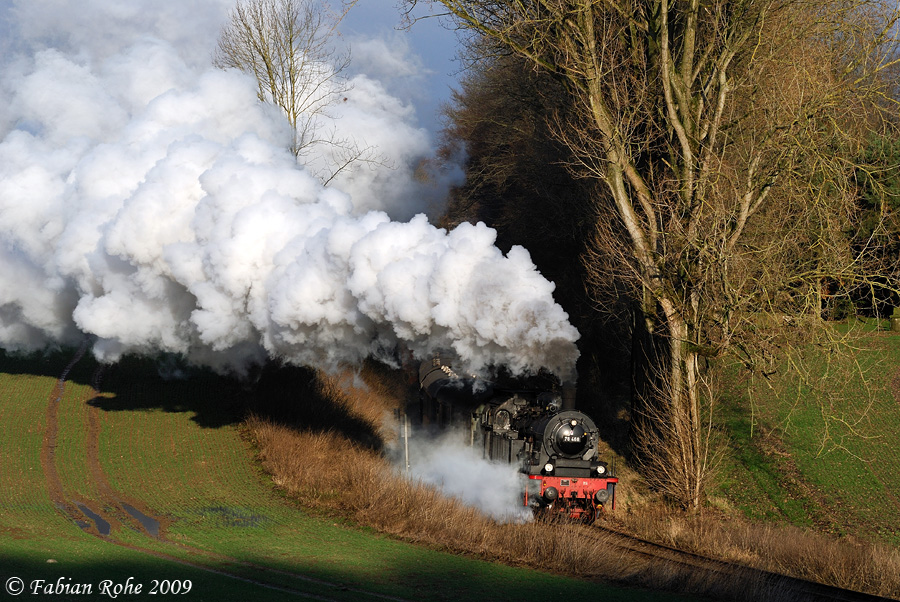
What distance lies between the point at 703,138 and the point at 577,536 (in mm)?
10691

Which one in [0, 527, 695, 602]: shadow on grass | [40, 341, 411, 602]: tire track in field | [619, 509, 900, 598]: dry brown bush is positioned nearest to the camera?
[0, 527, 695, 602]: shadow on grass

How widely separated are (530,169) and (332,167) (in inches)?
306

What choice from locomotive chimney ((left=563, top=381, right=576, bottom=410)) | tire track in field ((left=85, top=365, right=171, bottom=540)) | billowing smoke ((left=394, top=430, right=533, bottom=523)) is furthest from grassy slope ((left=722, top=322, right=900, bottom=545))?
tire track in field ((left=85, top=365, right=171, bottom=540))

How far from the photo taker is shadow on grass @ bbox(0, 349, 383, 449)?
84.5 ft

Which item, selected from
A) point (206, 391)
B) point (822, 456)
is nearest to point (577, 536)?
point (822, 456)

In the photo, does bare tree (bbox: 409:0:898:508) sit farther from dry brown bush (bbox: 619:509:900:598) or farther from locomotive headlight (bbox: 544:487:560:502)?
locomotive headlight (bbox: 544:487:560:502)

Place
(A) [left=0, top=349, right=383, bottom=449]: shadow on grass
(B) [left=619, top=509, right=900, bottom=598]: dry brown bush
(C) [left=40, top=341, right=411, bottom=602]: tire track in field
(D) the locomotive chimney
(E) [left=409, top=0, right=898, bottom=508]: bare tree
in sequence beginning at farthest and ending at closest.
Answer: (A) [left=0, top=349, right=383, bottom=449]: shadow on grass → (E) [left=409, top=0, right=898, bottom=508]: bare tree → (D) the locomotive chimney → (B) [left=619, top=509, right=900, bottom=598]: dry brown bush → (C) [left=40, top=341, right=411, bottom=602]: tire track in field

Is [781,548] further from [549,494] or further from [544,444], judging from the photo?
[544,444]

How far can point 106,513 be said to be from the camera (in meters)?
17.9

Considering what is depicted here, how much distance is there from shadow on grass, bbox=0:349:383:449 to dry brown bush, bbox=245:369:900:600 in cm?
325

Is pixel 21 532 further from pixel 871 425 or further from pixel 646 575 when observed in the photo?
pixel 871 425

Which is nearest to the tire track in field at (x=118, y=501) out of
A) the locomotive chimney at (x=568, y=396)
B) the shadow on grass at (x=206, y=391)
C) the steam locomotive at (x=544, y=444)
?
the shadow on grass at (x=206, y=391)

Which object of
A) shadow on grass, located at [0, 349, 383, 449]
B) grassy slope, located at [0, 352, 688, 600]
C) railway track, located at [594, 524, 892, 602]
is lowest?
railway track, located at [594, 524, 892, 602]

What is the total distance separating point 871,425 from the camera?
22922 millimetres
